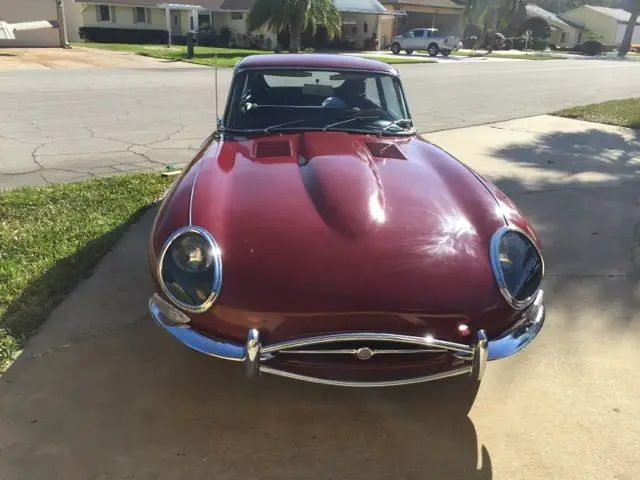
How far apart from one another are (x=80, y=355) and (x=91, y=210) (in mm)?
2229

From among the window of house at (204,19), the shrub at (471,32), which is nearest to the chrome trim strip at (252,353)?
the window of house at (204,19)

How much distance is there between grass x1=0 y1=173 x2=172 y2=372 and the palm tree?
1910cm

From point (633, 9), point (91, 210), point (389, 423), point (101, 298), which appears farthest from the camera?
point (633, 9)

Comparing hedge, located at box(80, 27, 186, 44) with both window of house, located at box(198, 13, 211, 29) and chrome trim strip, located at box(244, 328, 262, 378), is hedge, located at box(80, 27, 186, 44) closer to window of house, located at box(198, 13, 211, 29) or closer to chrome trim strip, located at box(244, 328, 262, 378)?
window of house, located at box(198, 13, 211, 29)

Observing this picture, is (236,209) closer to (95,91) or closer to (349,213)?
(349,213)

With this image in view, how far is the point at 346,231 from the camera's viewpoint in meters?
2.54

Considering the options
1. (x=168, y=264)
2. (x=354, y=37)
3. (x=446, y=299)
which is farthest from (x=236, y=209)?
(x=354, y=37)

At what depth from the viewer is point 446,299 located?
7.61ft

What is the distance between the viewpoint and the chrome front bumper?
7.32 feet

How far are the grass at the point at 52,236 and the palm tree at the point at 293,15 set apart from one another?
62.6 ft

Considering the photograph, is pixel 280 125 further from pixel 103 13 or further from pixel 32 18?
pixel 103 13

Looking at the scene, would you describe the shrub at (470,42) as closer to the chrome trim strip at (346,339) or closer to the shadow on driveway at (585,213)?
the shadow on driveway at (585,213)

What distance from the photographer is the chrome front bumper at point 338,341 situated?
223 centimetres

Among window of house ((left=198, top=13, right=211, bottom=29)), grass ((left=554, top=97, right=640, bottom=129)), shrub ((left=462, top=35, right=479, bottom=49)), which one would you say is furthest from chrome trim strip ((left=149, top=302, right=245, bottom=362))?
shrub ((left=462, top=35, right=479, bottom=49))
